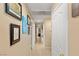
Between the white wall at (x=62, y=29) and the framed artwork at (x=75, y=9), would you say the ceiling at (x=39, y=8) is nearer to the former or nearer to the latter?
the white wall at (x=62, y=29)

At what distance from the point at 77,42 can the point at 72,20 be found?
0.58ft

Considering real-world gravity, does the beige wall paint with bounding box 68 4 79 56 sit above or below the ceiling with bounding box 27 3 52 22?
below

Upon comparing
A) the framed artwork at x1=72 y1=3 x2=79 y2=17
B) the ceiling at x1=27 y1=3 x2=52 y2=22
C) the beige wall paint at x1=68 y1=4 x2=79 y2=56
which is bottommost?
the beige wall paint at x1=68 y1=4 x2=79 y2=56

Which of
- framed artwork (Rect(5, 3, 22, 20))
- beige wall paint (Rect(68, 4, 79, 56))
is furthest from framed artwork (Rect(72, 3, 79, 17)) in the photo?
framed artwork (Rect(5, 3, 22, 20))

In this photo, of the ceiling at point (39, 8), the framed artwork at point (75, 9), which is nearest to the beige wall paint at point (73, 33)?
the framed artwork at point (75, 9)

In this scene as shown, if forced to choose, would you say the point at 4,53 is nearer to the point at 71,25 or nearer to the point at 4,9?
the point at 4,9

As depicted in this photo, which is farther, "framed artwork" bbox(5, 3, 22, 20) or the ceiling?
the ceiling

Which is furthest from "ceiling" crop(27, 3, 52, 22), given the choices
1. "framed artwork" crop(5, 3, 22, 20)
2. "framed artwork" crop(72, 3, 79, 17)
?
"framed artwork" crop(72, 3, 79, 17)

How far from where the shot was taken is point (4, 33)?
93 cm

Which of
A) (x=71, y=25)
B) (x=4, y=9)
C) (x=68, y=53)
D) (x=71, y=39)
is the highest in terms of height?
(x=4, y=9)

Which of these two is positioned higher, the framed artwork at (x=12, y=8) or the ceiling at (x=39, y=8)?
the ceiling at (x=39, y=8)

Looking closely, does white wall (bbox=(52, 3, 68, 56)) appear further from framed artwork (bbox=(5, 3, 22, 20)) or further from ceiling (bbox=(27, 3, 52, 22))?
framed artwork (bbox=(5, 3, 22, 20))

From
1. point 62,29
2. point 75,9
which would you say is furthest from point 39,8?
point 75,9

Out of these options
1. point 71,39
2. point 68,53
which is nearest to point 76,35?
point 71,39
